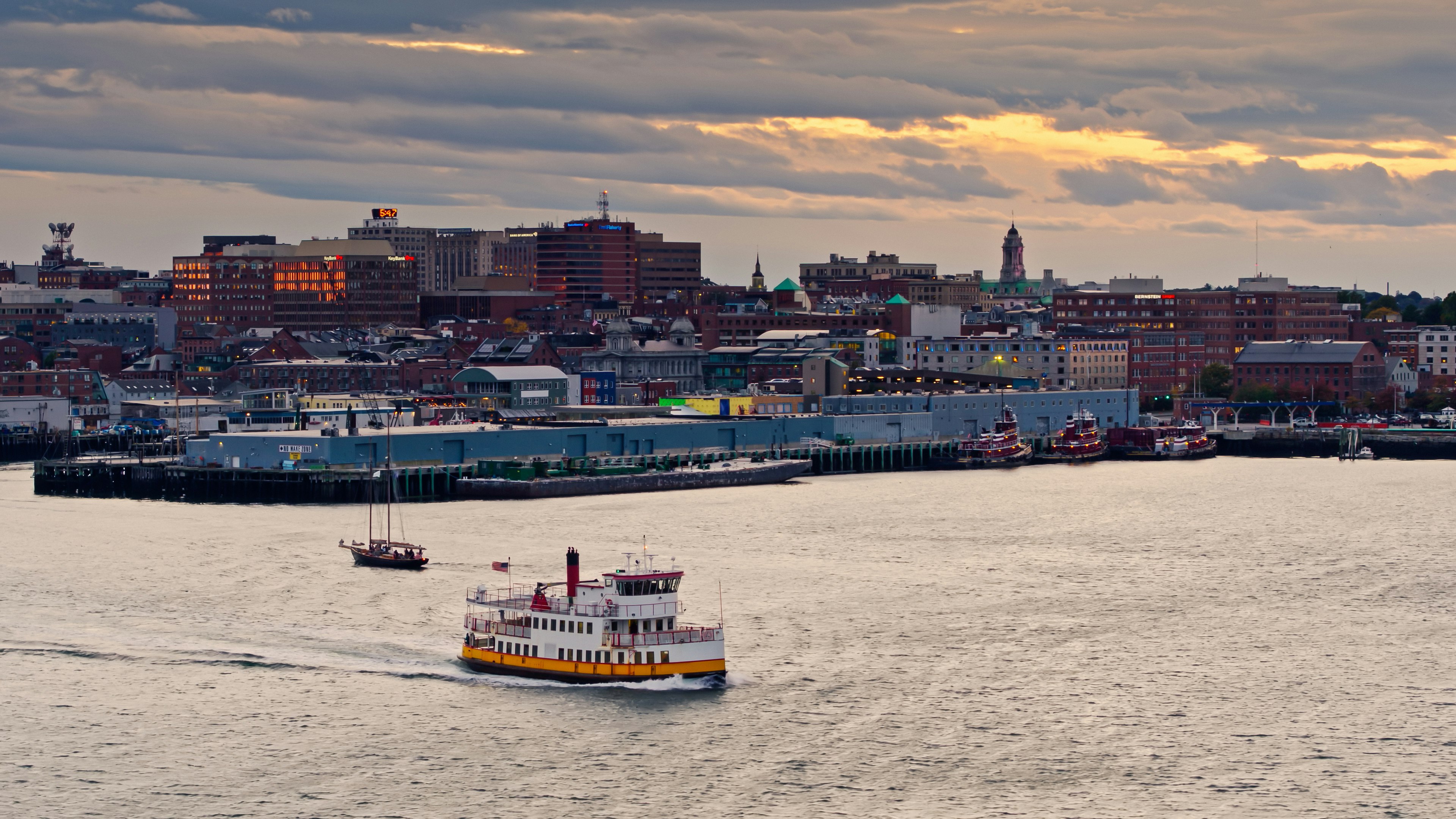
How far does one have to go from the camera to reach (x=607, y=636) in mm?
50844

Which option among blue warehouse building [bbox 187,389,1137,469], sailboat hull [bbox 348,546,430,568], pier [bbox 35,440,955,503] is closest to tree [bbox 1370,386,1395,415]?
blue warehouse building [bbox 187,389,1137,469]

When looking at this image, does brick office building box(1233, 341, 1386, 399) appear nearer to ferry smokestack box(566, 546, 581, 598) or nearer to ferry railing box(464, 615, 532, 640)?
ferry railing box(464, 615, 532, 640)

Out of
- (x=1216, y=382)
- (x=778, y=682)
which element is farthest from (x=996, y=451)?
(x=778, y=682)

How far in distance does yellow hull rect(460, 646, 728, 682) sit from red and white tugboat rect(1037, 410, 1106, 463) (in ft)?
289

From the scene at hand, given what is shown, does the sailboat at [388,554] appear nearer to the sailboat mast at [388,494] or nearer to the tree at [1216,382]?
the sailboat mast at [388,494]

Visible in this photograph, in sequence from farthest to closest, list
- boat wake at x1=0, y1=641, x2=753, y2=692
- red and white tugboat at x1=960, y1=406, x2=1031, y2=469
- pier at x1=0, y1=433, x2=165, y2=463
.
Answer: pier at x1=0, y1=433, x2=165, y2=463, red and white tugboat at x1=960, y1=406, x2=1031, y2=469, boat wake at x1=0, y1=641, x2=753, y2=692

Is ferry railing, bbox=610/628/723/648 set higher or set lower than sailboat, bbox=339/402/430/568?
lower

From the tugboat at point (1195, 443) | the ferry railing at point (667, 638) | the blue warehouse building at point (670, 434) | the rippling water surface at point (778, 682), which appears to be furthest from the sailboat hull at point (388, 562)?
the tugboat at point (1195, 443)

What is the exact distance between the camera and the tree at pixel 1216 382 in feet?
613

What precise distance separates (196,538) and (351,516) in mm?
9865

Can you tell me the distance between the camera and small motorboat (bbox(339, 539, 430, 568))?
70062 mm

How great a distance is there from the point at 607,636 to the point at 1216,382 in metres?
145

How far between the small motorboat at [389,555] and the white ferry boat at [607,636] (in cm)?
1831

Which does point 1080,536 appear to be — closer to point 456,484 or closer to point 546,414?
point 456,484
